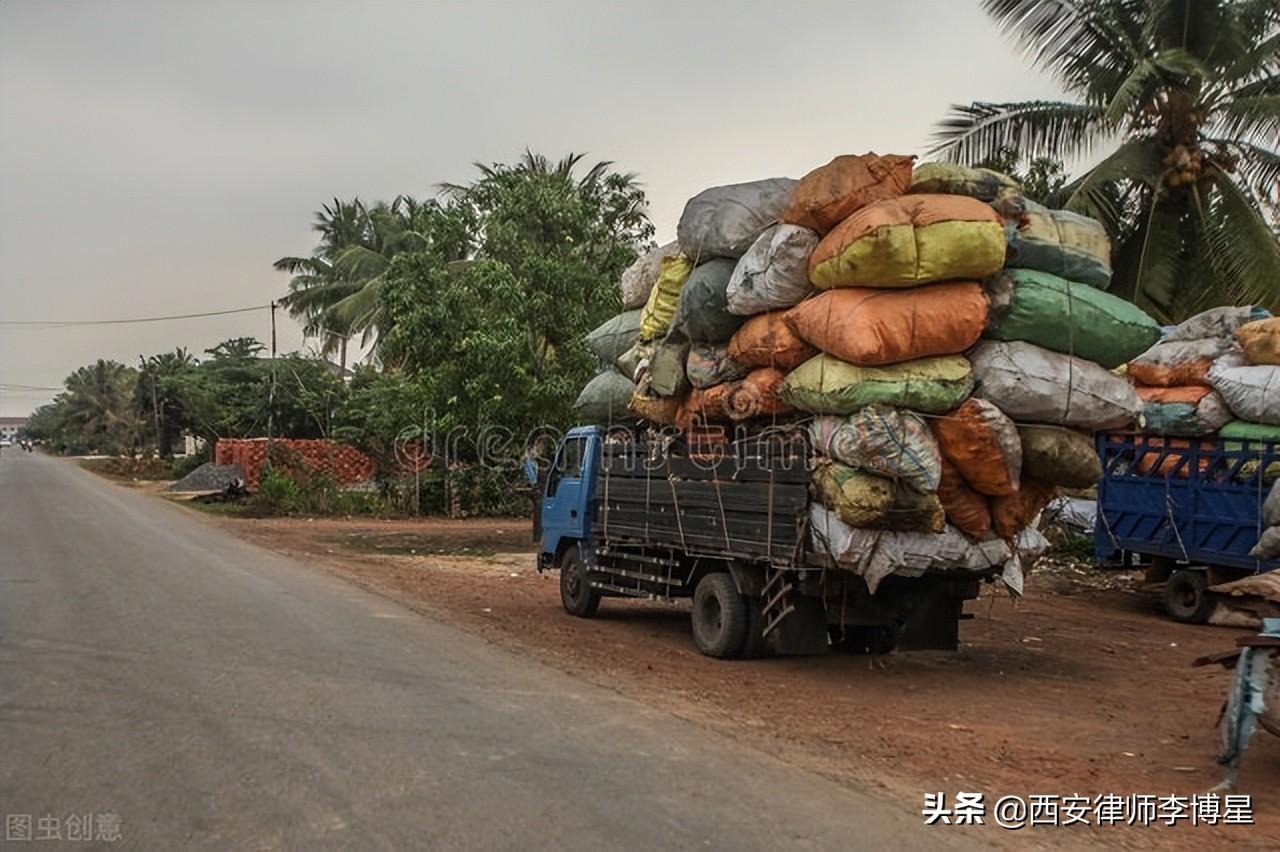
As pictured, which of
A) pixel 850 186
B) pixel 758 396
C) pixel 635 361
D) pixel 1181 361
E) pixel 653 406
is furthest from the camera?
pixel 1181 361

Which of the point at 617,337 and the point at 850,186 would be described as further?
the point at 617,337

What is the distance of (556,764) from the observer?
19.0ft

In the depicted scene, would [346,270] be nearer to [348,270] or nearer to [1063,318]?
[348,270]

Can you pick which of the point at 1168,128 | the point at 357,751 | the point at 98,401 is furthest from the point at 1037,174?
the point at 98,401

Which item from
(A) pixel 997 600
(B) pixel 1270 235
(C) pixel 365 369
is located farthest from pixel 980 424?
(C) pixel 365 369

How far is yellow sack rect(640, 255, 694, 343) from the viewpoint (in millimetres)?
10062

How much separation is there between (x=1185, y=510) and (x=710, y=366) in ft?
23.5

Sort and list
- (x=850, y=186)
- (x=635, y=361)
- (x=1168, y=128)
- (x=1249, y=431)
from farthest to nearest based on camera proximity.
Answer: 1. (x=1168, y=128)
2. (x=1249, y=431)
3. (x=635, y=361)
4. (x=850, y=186)

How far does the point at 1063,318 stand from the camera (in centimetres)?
784

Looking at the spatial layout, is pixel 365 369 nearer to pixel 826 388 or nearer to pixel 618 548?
pixel 618 548

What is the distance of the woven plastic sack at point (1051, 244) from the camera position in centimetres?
809

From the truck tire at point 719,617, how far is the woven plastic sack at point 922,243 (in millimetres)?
3132

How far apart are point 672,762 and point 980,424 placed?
3.37 meters

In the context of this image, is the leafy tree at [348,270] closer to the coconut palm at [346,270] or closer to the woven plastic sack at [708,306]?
the coconut palm at [346,270]
